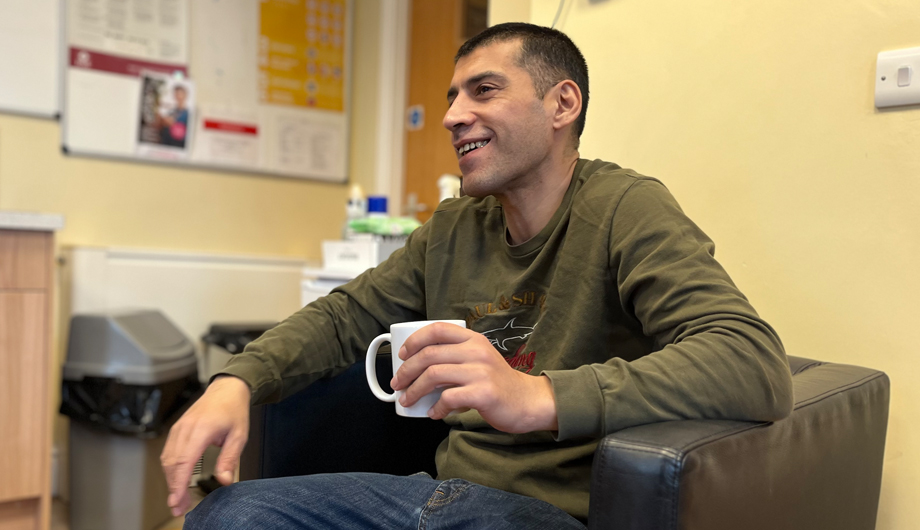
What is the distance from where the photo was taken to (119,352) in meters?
1.99

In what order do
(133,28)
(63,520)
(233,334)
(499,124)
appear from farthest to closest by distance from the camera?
(133,28) < (233,334) < (63,520) < (499,124)

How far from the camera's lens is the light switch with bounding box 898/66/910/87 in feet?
3.39

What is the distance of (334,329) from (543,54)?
54cm

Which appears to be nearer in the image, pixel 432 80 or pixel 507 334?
pixel 507 334

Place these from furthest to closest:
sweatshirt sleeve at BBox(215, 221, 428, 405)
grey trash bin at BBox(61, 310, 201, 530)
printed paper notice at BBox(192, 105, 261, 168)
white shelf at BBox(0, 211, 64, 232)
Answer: printed paper notice at BBox(192, 105, 261, 168)
grey trash bin at BBox(61, 310, 201, 530)
white shelf at BBox(0, 211, 64, 232)
sweatshirt sleeve at BBox(215, 221, 428, 405)

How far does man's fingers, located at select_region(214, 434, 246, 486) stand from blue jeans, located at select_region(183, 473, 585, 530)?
0.11 feet

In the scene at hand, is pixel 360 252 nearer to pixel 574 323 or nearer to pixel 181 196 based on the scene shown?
pixel 574 323

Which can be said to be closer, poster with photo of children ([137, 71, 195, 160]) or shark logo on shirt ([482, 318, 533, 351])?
shark logo on shirt ([482, 318, 533, 351])

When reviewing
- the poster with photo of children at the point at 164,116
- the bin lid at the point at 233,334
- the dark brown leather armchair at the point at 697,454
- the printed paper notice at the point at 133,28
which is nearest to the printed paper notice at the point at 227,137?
the poster with photo of children at the point at 164,116

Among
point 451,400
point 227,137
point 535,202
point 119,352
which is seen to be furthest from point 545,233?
point 227,137

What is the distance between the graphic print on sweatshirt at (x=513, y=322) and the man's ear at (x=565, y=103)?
0.92ft

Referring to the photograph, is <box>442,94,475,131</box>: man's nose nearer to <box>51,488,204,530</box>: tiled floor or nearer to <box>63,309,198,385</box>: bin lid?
<box>63,309,198,385</box>: bin lid

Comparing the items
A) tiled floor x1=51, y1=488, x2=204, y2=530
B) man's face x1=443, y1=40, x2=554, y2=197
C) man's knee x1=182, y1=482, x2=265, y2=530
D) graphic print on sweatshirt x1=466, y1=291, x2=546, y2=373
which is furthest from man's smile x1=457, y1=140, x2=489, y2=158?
tiled floor x1=51, y1=488, x2=204, y2=530

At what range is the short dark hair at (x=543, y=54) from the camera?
3.47 feet
